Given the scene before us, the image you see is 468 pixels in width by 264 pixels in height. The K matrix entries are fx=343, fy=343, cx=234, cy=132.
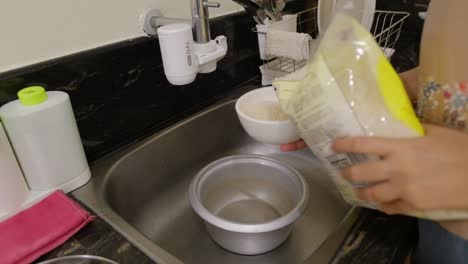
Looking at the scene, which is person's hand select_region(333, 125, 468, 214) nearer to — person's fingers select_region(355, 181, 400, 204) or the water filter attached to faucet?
person's fingers select_region(355, 181, 400, 204)

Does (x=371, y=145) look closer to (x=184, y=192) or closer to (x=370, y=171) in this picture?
(x=370, y=171)

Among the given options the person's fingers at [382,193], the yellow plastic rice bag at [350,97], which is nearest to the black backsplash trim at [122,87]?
the yellow plastic rice bag at [350,97]

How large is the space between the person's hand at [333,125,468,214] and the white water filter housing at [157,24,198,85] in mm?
344

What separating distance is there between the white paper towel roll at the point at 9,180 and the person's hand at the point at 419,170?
19.1 inches

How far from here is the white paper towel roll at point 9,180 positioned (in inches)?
20.0

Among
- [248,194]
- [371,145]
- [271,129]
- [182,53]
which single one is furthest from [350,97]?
[248,194]

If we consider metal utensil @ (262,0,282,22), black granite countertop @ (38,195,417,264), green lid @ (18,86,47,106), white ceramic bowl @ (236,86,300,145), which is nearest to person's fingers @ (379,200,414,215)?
black granite countertop @ (38,195,417,264)

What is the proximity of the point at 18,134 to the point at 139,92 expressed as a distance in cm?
26

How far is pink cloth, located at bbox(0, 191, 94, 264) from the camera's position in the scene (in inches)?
18.5

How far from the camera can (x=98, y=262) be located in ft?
1.55

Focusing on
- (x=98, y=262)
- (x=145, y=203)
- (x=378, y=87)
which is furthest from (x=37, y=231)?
(x=378, y=87)

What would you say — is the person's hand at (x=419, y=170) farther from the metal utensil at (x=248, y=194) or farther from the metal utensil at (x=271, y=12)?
the metal utensil at (x=271, y=12)

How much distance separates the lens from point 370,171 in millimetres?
355

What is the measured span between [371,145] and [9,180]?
0.51 meters
